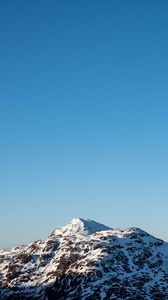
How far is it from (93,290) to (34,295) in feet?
82.7

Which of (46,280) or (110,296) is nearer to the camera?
(110,296)

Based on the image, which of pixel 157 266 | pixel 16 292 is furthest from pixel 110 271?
pixel 16 292

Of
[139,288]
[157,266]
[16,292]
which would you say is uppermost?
[157,266]

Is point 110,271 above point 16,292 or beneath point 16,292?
above

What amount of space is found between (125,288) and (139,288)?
5.59 metres

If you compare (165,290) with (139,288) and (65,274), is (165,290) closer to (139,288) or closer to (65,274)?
(139,288)

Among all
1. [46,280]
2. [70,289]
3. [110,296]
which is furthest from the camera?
[46,280]

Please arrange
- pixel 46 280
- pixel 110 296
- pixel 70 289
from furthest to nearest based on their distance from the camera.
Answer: pixel 46 280
pixel 70 289
pixel 110 296

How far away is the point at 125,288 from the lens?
171 metres

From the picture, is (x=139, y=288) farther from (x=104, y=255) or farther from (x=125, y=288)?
(x=104, y=255)

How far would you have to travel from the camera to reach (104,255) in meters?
198

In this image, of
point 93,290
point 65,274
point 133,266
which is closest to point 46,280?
point 65,274

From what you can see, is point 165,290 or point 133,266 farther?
point 133,266

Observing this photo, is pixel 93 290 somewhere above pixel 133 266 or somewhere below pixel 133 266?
below
